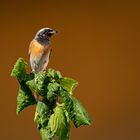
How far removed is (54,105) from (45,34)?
0.87 feet

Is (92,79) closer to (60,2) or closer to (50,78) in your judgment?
(60,2)

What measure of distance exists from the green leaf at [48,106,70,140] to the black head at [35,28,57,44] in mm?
268

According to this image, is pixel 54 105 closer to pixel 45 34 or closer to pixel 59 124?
pixel 59 124

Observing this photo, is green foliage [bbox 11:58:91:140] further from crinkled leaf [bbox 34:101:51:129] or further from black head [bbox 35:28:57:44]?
black head [bbox 35:28:57:44]

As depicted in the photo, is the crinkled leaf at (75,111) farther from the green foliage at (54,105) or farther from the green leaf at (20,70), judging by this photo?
the green leaf at (20,70)

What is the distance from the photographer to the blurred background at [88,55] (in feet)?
10.9

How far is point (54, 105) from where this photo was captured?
3.86 ft

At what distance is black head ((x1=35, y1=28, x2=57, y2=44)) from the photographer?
135 centimetres

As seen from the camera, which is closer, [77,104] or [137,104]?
[77,104]

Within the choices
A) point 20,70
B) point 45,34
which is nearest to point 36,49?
point 45,34

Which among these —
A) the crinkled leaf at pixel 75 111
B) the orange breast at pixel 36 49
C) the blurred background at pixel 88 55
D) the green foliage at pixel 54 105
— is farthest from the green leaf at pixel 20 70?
the blurred background at pixel 88 55

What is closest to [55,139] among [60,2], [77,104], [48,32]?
[77,104]

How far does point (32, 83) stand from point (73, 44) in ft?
7.18

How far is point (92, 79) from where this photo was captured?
3.38 meters
